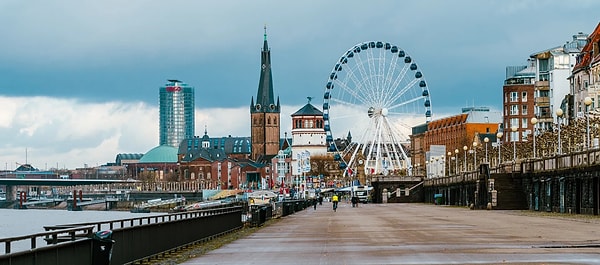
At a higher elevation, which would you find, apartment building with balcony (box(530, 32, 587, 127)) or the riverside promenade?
apartment building with balcony (box(530, 32, 587, 127))

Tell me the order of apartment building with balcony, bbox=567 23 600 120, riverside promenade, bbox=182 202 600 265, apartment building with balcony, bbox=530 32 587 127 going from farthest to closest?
apartment building with balcony, bbox=530 32 587 127 < apartment building with balcony, bbox=567 23 600 120 < riverside promenade, bbox=182 202 600 265

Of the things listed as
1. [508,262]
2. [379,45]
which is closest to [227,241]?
[508,262]

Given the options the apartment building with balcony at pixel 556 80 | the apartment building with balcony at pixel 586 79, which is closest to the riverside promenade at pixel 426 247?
the apartment building with balcony at pixel 586 79

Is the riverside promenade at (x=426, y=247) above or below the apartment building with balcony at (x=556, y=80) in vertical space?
below

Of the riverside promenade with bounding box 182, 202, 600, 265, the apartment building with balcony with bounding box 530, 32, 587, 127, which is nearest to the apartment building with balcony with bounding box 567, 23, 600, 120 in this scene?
the apartment building with balcony with bounding box 530, 32, 587, 127

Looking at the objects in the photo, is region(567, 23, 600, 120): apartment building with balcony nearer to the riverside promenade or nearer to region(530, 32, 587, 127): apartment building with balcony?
region(530, 32, 587, 127): apartment building with balcony

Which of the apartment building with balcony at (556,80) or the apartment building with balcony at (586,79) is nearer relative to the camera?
the apartment building with balcony at (586,79)

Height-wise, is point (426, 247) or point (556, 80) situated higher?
point (556, 80)

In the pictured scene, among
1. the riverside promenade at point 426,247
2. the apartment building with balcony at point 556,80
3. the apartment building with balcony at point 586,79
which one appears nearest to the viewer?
the riverside promenade at point 426,247

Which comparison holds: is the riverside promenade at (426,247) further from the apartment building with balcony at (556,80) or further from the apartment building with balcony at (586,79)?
the apartment building with balcony at (556,80)

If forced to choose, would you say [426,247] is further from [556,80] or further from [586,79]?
[556,80]

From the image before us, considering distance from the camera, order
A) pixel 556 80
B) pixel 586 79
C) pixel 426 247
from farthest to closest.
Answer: pixel 556 80, pixel 586 79, pixel 426 247

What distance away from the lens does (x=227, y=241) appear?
170 ft

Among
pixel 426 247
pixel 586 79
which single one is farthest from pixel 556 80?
pixel 426 247
